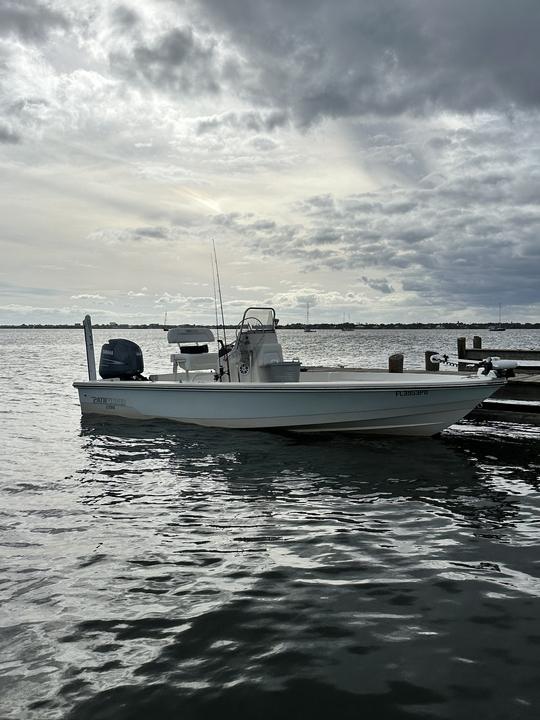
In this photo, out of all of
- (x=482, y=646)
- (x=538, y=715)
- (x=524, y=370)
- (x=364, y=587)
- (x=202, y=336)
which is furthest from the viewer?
(x=524, y=370)

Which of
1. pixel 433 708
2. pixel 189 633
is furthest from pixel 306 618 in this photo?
pixel 433 708

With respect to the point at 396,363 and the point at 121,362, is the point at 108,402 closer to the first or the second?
the point at 121,362

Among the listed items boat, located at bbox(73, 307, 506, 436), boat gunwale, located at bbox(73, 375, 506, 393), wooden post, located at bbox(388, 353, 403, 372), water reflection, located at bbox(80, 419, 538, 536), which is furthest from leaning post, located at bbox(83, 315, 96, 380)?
wooden post, located at bbox(388, 353, 403, 372)

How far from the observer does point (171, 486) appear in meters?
8.16

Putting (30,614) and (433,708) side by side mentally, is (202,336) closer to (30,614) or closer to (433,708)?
(30,614)

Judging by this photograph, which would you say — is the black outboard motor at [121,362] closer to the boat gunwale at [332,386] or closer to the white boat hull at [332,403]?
the white boat hull at [332,403]

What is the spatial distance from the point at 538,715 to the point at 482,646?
731 millimetres

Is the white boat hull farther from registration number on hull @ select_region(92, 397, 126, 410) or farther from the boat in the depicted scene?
registration number on hull @ select_region(92, 397, 126, 410)

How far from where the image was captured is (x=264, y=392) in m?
11.0

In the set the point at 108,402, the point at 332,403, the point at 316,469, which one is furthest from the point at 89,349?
the point at 316,469

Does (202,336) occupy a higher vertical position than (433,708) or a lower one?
higher

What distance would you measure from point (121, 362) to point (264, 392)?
14.7 feet

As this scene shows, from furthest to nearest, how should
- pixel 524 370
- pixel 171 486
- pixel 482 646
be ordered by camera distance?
1. pixel 524 370
2. pixel 171 486
3. pixel 482 646

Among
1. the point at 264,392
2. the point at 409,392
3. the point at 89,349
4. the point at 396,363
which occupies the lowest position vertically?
the point at 409,392
